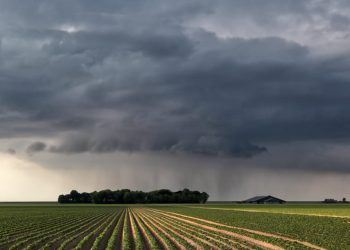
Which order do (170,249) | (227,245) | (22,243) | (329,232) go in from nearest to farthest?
(170,249), (227,245), (22,243), (329,232)

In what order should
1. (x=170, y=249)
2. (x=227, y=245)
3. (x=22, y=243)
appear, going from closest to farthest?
(x=170, y=249) → (x=227, y=245) → (x=22, y=243)

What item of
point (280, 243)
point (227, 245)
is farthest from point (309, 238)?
point (227, 245)

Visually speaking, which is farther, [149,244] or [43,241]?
[43,241]

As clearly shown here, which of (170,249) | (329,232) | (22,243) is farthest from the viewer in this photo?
(329,232)

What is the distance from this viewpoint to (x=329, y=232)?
130 feet

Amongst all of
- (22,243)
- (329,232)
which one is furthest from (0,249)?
(329,232)

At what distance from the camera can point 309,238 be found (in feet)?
116

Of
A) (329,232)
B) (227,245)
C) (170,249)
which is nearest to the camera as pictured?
(170,249)

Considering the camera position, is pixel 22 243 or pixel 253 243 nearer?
pixel 253 243

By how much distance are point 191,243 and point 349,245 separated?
1003 centimetres

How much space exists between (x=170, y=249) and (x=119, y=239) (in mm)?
8468

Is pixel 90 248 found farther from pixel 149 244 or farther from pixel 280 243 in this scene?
pixel 280 243

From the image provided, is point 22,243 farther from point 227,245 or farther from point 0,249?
point 227,245

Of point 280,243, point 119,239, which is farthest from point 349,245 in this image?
point 119,239
